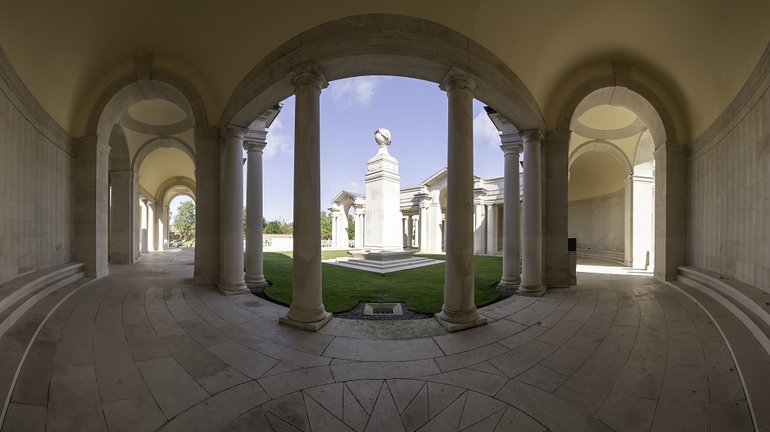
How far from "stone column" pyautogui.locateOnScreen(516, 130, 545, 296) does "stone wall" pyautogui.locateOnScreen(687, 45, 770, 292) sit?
4.51 m

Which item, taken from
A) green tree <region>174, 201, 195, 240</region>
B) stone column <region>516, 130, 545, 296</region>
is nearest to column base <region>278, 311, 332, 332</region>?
stone column <region>516, 130, 545, 296</region>

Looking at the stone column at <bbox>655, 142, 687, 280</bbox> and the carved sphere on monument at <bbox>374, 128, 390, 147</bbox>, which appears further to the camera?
the carved sphere on monument at <bbox>374, 128, 390, 147</bbox>

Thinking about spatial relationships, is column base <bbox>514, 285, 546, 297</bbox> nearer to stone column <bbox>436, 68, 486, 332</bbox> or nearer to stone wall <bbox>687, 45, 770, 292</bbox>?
stone column <bbox>436, 68, 486, 332</bbox>

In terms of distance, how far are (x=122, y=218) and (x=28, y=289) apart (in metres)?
11.8

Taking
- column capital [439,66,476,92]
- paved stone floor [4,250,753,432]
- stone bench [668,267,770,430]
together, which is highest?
column capital [439,66,476,92]

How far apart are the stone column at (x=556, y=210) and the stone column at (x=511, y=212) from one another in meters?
0.95

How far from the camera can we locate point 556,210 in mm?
10617

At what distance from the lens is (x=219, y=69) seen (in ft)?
31.1

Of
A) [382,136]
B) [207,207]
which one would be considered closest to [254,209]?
[207,207]

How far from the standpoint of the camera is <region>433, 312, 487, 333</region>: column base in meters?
6.42

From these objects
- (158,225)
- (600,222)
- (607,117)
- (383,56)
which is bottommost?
(158,225)

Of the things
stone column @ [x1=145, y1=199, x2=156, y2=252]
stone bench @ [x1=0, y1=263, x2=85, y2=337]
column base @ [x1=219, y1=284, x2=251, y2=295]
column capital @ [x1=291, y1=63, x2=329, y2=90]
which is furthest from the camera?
stone column @ [x1=145, y1=199, x2=156, y2=252]

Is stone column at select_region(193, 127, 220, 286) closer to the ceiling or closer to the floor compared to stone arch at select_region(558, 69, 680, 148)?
closer to the floor

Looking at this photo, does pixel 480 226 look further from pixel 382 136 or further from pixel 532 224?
Result: pixel 532 224
